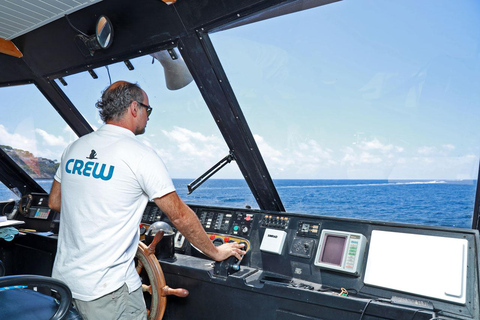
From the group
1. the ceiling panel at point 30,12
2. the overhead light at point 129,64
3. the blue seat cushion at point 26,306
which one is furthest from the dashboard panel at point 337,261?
the ceiling panel at point 30,12

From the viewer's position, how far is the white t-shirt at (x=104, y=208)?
4.71 ft

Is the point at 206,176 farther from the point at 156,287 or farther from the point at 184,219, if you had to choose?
the point at 184,219

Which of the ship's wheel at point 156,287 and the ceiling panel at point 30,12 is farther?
the ceiling panel at point 30,12

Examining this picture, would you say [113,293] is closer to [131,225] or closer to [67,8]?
[131,225]

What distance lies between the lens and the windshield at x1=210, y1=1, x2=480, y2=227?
1975mm

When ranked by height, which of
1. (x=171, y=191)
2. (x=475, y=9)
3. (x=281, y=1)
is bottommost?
(x=171, y=191)

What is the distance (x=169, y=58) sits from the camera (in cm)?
246

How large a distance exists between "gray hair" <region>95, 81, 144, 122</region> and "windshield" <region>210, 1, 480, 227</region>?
2.40 feet

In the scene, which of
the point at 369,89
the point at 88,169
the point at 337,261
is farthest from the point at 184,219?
the point at 369,89

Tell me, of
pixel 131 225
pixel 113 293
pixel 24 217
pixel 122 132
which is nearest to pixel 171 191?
pixel 131 225

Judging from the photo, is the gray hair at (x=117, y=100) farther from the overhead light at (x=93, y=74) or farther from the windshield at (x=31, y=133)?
the windshield at (x=31, y=133)

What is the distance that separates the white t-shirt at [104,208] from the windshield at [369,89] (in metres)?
1.04

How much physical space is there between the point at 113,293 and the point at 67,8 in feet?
6.25

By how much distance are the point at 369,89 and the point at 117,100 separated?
1942 millimetres
